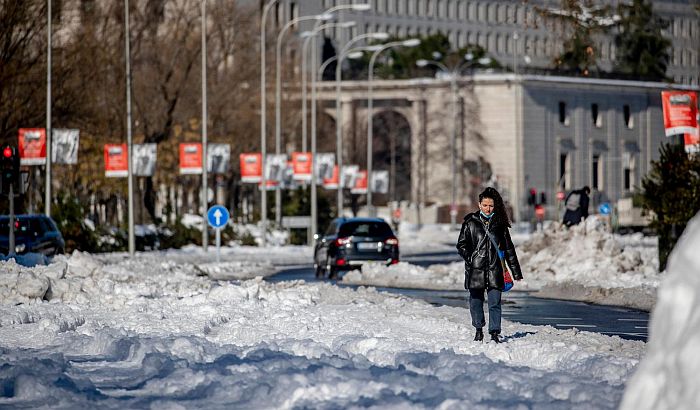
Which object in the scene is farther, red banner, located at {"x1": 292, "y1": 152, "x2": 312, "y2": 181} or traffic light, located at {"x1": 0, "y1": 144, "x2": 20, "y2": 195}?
red banner, located at {"x1": 292, "y1": 152, "x2": 312, "y2": 181}

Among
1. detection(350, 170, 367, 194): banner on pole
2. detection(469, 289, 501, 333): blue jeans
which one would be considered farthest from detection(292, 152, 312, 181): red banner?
detection(469, 289, 501, 333): blue jeans

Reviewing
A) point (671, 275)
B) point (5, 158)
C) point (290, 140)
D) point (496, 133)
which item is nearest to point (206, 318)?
point (671, 275)

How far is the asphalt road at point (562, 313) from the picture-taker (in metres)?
22.1

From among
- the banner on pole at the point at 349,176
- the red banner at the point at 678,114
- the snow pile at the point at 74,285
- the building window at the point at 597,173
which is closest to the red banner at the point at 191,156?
the banner on pole at the point at 349,176

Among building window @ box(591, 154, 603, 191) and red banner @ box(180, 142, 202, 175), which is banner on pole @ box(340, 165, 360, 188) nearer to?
red banner @ box(180, 142, 202, 175)

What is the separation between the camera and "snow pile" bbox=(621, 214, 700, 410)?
7719 mm

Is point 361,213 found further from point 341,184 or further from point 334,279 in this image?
point 334,279

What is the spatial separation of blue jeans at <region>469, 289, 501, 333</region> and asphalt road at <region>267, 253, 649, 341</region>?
8.19 feet

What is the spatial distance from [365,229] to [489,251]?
23.8 meters

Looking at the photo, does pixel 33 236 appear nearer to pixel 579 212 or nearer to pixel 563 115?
pixel 579 212

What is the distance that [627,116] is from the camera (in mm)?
135125

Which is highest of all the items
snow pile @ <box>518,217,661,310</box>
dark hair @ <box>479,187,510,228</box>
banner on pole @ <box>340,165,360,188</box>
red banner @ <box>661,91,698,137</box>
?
red banner @ <box>661,91,698,137</box>

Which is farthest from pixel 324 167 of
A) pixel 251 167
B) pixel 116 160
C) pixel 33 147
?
pixel 33 147

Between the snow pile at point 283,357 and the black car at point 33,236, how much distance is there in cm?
1824
